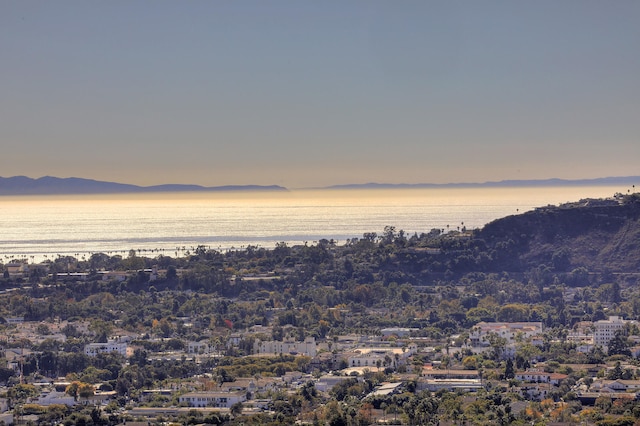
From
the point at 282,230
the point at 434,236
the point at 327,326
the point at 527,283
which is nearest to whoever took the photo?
the point at 327,326

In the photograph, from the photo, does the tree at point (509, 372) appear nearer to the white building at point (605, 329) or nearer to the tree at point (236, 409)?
the white building at point (605, 329)

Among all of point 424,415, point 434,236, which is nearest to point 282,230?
point 434,236

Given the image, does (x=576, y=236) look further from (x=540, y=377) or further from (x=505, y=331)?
(x=540, y=377)

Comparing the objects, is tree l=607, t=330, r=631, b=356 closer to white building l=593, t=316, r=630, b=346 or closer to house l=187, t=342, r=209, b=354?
white building l=593, t=316, r=630, b=346

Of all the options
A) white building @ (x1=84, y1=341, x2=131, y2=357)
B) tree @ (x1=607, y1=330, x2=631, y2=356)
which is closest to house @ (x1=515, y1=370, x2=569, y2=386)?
tree @ (x1=607, y1=330, x2=631, y2=356)

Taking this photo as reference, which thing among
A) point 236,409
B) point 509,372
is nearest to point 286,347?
point 509,372

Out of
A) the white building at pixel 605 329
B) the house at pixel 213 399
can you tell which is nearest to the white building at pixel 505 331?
the white building at pixel 605 329

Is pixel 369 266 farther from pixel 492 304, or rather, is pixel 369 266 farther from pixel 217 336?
pixel 217 336
